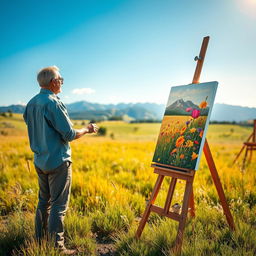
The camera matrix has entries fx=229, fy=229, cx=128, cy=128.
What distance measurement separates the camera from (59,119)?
8.25 feet

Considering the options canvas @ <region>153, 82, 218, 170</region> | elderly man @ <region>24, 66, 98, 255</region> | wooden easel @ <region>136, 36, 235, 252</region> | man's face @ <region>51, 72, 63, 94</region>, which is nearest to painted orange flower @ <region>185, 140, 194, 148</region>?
canvas @ <region>153, 82, 218, 170</region>

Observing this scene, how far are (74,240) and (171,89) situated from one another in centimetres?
250

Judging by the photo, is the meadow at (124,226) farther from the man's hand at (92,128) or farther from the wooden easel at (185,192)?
the man's hand at (92,128)

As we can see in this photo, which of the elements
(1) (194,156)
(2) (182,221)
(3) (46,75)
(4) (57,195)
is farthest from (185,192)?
(3) (46,75)

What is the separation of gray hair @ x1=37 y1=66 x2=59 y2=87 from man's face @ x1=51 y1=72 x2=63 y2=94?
0.04m

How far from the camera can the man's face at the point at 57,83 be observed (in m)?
2.66

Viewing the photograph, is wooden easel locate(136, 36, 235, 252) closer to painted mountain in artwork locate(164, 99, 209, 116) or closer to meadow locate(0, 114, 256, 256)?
meadow locate(0, 114, 256, 256)

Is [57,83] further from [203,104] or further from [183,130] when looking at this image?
[203,104]

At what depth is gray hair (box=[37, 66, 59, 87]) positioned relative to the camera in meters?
2.63

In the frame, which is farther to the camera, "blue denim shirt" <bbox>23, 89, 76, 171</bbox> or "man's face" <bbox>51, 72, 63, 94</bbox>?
"man's face" <bbox>51, 72, 63, 94</bbox>

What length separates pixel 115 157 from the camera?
8.90 m

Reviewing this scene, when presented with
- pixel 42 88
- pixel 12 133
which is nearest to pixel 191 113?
pixel 42 88

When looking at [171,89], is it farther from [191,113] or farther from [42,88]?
[42,88]

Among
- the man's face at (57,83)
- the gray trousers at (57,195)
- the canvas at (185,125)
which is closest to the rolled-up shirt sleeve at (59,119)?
the man's face at (57,83)
